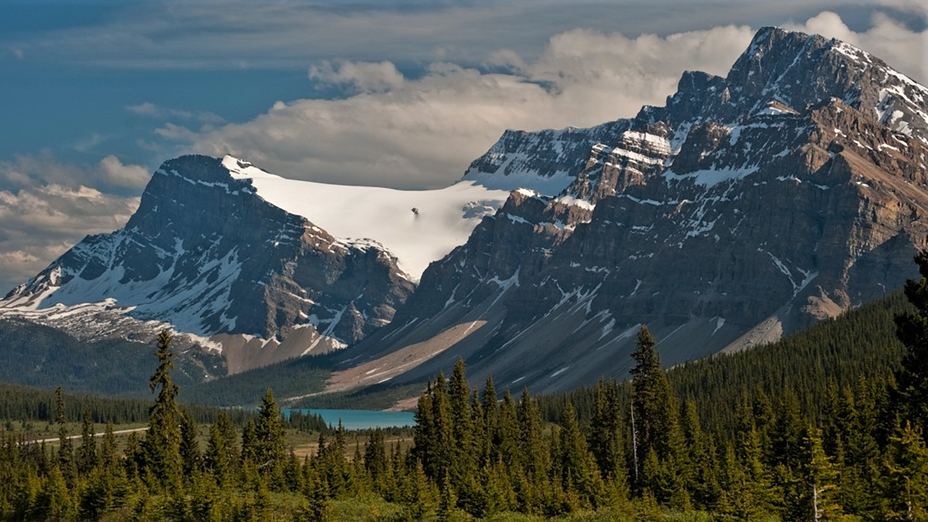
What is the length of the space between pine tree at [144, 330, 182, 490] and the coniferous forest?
21 centimetres

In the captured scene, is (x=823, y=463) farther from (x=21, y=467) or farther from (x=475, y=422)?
(x=21, y=467)

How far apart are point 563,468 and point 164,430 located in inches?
2258

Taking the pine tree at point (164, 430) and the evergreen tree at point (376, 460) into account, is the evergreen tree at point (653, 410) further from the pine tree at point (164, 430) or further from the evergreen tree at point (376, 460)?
the pine tree at point (164, 430)

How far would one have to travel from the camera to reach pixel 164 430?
120 m

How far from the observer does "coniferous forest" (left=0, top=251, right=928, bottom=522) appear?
241 ft

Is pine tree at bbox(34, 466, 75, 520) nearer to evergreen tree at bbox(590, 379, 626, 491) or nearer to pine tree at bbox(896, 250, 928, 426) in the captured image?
Answer: evergreen tree at bbox(590, 379, 626, 491)

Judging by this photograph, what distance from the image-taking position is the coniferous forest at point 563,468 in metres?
73.3

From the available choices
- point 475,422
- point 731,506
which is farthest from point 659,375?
point 731,506

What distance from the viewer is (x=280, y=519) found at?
9544 cm

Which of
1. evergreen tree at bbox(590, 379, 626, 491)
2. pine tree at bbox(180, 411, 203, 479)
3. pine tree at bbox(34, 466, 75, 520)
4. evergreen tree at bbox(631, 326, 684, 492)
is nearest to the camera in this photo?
pine tree at bbox(34, 466, 75, 520)

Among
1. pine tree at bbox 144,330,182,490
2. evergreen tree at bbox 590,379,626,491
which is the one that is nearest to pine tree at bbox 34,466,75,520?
pine tree at bbox 144,330,182,490

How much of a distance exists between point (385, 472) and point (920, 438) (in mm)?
98352

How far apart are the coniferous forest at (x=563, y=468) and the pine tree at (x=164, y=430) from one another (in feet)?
0.69

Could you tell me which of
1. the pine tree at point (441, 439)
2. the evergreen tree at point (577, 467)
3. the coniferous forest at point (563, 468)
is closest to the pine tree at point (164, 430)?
the coniferous forest at point (563, 468)
